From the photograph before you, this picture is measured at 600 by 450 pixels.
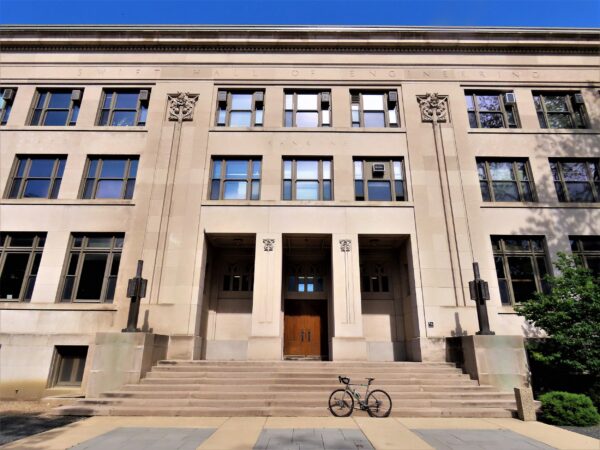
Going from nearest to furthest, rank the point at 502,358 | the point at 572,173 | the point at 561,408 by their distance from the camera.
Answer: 1. the point at 561,408
2. the point at 502,358
3. the point at 572,173

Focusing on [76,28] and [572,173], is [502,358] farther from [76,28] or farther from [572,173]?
[76,28]

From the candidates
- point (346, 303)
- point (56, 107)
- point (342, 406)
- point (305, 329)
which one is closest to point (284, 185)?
point (346, 303)

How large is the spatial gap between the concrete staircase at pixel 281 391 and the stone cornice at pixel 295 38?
16.6 metres

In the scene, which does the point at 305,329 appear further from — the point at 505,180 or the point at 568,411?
the point at 505,180

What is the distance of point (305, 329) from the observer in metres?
16.6

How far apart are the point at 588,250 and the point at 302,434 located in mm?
15945

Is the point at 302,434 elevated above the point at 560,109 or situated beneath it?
situated beneath

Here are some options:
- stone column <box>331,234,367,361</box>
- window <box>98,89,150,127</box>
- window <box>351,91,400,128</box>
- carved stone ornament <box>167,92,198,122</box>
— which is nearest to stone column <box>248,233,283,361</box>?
stone column <box>331,234,367,361</box>

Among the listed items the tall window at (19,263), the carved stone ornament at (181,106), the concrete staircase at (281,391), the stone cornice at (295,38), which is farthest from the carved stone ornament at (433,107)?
the tall window at (19,263)

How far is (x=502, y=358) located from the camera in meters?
11.3

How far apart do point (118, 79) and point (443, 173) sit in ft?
58.8

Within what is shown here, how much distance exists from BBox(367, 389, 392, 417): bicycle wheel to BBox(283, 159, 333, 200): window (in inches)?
360

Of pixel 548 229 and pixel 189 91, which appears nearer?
pixel 548 229

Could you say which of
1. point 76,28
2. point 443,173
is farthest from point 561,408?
point 76,28
